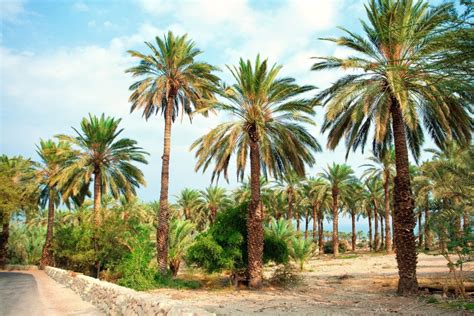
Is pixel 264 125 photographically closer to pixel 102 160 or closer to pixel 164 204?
pixel 164 204

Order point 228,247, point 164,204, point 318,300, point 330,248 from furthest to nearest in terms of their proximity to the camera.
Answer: point 330,248, point 164,204, point 228,247, point 318,300

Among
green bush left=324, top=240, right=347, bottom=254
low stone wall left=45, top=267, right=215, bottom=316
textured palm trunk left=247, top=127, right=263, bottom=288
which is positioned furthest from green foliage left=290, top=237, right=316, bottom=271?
green bush left=324, top=240, right=347, bottom=254

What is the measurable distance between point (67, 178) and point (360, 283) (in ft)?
67.1

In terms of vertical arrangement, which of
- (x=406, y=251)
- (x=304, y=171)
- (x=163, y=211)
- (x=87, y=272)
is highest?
(x=304, y=171)

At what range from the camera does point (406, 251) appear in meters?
15.8

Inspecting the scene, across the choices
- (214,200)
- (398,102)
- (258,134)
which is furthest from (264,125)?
(214,200)

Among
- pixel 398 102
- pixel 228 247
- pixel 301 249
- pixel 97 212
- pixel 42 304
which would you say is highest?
pixel 398 102

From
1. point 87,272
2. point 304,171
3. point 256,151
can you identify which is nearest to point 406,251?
point 304,171

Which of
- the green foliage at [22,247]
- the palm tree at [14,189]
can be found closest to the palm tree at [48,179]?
the palm tree at [14,189]

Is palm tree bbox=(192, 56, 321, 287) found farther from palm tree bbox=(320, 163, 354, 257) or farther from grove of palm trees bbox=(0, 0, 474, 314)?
palm tree bbox=(320, 163, 354, 257)

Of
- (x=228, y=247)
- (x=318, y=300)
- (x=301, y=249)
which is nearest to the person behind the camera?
(x=318, y=300)

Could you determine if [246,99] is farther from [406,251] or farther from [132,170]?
[132,170]

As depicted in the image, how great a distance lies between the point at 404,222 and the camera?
52.3ft

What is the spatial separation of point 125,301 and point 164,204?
13859 millimetres
